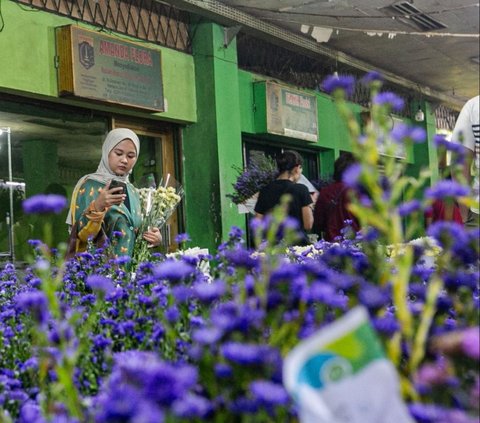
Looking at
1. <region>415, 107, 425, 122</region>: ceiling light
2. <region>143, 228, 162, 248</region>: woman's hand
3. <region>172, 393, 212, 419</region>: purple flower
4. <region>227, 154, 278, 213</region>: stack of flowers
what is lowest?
<region>172, 393, 212, 419</region>: purple flower

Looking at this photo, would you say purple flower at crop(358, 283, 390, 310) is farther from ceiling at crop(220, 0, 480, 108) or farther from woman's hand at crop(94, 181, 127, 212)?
ceiling at crop(220, 0, 480, 108)

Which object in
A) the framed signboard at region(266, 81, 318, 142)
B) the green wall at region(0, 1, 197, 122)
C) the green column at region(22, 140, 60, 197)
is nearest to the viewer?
the green wall at region(0, 1, 197, 122)

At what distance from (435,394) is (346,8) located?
7109 mm

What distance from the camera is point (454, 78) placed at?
11.8 m

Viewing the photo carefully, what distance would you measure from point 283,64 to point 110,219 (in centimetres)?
621

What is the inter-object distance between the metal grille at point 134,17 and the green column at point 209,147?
24 centimetres

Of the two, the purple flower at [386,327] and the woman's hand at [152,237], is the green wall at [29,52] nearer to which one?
the woman's hand at [152,237]

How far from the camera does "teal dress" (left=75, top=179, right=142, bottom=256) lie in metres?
3.05

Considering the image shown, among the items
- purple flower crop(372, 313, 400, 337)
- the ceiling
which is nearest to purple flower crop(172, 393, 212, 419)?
purple flower crop(372, 313, 400, 337)

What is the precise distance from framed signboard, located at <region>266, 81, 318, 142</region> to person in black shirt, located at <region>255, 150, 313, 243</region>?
3.21m

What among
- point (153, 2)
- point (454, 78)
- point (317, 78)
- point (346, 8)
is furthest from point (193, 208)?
point (454, 78)

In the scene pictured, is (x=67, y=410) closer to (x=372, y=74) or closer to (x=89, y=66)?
(x=372, y=74)

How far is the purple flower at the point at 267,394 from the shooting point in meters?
0.65

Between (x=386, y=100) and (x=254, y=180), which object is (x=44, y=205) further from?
(x=254, y=180)
